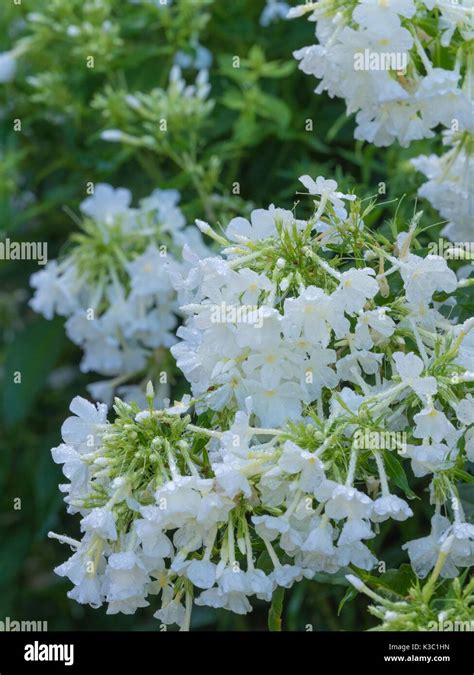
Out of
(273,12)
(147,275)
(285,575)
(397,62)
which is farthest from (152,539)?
(273,12)

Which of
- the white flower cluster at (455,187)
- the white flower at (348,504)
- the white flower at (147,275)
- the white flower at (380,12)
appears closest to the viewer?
the white flower at (348,504)

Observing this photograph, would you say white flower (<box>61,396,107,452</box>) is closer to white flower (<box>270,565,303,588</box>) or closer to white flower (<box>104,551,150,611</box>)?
white flower (<box>104,551,150,611</box>)

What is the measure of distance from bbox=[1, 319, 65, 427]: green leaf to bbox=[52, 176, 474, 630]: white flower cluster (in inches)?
48.3

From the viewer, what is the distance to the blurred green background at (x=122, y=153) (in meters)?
2.33

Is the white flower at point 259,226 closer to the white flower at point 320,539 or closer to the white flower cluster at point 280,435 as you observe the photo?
the white flower cluster at point 280,435

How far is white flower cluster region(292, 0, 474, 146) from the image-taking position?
154 centimetres

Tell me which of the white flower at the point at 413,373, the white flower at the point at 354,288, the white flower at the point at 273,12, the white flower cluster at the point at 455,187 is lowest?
the white flower at the point at 413,373

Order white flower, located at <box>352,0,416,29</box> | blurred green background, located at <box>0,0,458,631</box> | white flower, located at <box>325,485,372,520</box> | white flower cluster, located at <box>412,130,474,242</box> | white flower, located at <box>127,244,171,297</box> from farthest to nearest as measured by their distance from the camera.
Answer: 1. blurred green background, located at <box>0,0,458,631</box>
2. white flower, located at <box>127,244,171,297</box>
3. white flower cluster, located at <box>412,130,474,242</box>
4. white flower, located at <box>352,0,416,29</box>
5. white flower, located at <box>325,485,372,520</box>

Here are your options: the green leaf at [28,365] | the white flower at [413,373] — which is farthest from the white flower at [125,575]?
the green leaf at [28,365]

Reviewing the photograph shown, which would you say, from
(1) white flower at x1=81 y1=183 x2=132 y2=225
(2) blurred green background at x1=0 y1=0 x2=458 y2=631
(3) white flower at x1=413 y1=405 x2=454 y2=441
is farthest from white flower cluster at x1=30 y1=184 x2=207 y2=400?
(3) white flower at x1=413 y1=405 x2=454 y2=441

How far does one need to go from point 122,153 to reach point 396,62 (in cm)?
95

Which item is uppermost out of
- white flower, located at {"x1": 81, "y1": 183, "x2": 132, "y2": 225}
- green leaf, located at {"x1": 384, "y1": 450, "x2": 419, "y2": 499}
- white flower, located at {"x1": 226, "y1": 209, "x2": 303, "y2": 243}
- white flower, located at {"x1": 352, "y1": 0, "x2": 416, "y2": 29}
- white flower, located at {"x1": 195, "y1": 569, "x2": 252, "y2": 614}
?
white flower, located at {"x1": 352, "y1": 0, "x2": 416, "y2": 29}
